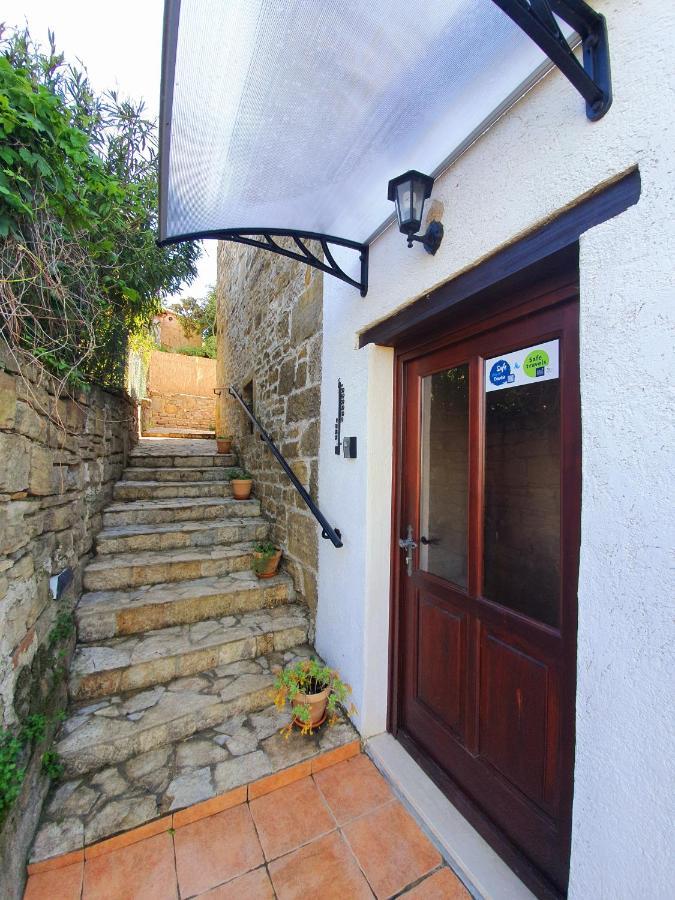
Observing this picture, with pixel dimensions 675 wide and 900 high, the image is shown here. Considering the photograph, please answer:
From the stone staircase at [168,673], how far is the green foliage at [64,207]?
4.67 feet

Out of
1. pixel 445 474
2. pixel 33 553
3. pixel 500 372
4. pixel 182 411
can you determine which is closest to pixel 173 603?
pixel 33 553

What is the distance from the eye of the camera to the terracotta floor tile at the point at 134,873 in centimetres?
128

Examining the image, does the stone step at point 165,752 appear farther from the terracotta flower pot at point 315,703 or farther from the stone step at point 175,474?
the stone step at point 175,474

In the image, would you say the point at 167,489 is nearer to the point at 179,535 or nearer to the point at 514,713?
the point at 179,535

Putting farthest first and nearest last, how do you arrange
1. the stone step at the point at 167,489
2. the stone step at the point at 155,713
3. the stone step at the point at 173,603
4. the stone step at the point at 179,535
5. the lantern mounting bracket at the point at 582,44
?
the stone step at the point at 167,489 → the stone step at the point at 179,535 → the stone step at the point at 173,603 → the stone step at the point at 155,713 → the lantern mounting bracket at the point at 582,44

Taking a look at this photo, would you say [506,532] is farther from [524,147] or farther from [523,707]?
[524,147]

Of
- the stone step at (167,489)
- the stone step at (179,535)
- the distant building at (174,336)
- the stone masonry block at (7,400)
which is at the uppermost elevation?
the distant building at (174,336)

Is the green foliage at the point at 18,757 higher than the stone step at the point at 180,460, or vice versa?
the stone step at the point at 180,460

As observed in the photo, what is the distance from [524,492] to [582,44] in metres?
1.32

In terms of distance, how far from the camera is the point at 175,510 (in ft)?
11.0

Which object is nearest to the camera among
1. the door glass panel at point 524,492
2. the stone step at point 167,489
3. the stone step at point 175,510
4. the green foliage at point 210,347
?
the door glass panel at point 524,492

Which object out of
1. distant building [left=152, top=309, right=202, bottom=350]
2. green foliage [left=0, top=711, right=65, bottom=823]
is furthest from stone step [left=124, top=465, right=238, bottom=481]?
distant building [left=152, top=309, right=202, bottom=350]

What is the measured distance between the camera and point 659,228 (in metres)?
0.84

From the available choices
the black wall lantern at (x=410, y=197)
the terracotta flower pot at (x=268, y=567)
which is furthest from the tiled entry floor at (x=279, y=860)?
the black wall lantern at (x=410, y=197)
